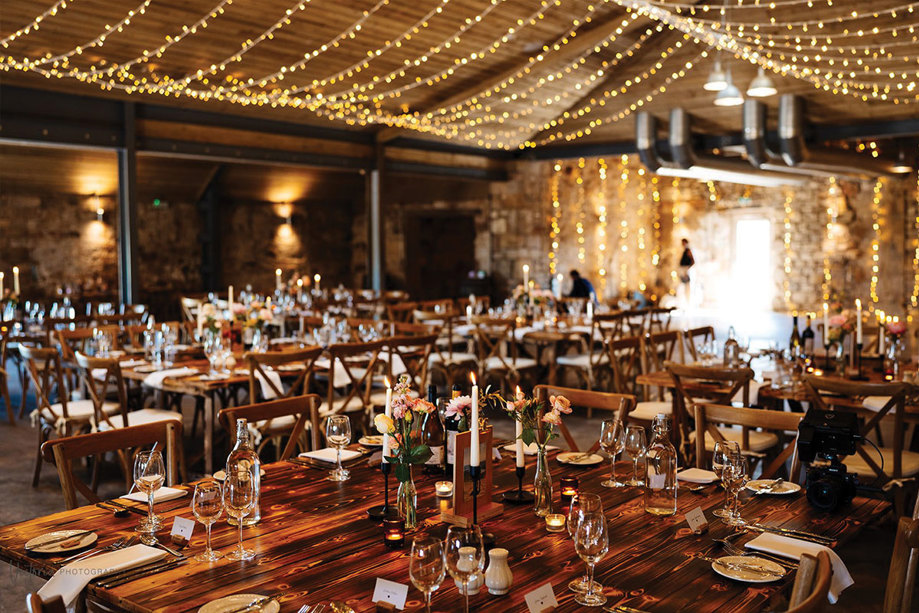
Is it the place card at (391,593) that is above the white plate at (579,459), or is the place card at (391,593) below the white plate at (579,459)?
above

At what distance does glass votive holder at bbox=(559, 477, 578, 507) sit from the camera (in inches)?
102

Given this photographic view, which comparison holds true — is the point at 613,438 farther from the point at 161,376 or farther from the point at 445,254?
the point at 445,254

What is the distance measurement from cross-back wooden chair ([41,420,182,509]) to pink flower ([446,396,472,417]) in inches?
38.0

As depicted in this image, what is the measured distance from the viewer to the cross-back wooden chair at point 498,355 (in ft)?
23.9

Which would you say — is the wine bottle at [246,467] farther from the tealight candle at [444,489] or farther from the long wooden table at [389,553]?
the tealight candle at [444,489]

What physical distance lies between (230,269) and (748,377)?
38.5 ft

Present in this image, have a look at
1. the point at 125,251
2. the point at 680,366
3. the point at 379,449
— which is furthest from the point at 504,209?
the point at 379,449

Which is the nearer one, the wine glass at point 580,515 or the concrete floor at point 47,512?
the wine glass at point 580,515

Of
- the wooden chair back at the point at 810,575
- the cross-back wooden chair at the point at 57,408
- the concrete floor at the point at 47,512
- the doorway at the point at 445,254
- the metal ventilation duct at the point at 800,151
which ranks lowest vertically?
the concrete floor at the point at 47,512

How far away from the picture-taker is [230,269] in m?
14.6

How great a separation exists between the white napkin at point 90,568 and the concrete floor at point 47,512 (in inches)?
68.4

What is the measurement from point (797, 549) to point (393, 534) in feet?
3.46

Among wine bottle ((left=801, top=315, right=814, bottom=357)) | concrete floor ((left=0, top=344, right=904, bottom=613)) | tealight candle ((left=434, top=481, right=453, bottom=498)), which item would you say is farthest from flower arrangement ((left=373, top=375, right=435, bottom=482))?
wine bottle ((left=801, top=315, right=814, bottom=357))

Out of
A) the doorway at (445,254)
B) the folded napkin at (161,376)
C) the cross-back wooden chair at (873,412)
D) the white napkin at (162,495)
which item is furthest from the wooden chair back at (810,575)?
the doorway at (445,254)
